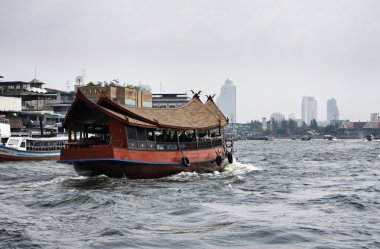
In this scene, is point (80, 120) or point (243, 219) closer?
point (243, 219)

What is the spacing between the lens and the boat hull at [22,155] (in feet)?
170

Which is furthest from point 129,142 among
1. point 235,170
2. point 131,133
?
point 235,170

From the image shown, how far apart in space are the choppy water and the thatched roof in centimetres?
333

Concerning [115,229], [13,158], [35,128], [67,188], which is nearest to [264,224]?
[115,229]

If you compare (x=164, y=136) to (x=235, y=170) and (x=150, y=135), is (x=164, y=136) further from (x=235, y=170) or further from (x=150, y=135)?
(x=235, y=170)

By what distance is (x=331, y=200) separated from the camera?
2428 cm

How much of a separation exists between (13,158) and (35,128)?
80.8ft

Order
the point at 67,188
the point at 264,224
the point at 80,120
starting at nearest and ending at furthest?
the point at 264,224 < the point at 67,188 < the point at 80,120

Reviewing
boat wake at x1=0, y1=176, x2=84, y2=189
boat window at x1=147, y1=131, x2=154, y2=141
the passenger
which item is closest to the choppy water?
boat wake at x1=0, y1=176, x2=84, y2=189

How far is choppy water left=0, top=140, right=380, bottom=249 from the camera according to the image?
16.2 m

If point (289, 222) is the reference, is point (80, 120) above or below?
above

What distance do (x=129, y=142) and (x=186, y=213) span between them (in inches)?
432

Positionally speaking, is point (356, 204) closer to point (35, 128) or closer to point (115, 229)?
point (115, 229)

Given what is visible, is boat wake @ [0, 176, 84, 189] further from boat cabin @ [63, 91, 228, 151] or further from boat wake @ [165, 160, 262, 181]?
boat wake @ [165, 160, 262, 181]
